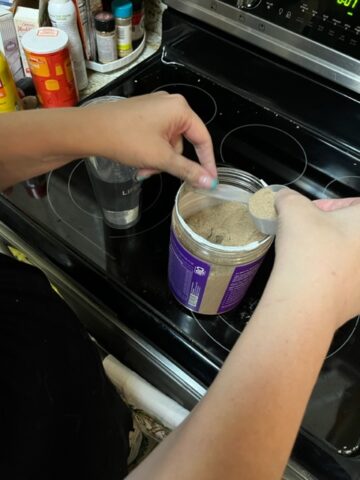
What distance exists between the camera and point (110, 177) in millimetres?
578

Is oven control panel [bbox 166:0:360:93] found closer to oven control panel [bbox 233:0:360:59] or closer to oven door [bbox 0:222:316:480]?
oven control panel [bbox 233:0:360:59]

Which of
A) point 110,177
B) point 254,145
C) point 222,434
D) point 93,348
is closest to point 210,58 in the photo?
point 254,145

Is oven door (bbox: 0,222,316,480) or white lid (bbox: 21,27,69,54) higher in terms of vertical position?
white lid (bbox: 21,27,69,54)

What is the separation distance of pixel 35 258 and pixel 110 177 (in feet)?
0.64

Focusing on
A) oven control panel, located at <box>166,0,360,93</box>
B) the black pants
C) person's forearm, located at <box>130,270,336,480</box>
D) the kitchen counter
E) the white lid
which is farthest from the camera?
the kitchen counter

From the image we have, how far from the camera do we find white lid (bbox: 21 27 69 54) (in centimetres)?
64

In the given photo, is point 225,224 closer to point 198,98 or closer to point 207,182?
point 207,182

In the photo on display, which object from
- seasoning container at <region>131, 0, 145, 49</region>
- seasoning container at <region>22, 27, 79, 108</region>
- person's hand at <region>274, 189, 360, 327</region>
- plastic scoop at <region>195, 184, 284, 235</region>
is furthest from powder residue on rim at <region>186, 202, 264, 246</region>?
seasoning container at <region>131, 0, 145, 49</region>

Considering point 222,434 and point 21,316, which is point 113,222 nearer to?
point 21,316

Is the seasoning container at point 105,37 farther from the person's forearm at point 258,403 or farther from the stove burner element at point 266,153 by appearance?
the person's forearm at point 258,403

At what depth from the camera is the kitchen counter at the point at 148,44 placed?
779 mm

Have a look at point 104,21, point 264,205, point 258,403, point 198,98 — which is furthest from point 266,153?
point 258,403

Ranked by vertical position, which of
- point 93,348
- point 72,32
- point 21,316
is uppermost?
point 72,32

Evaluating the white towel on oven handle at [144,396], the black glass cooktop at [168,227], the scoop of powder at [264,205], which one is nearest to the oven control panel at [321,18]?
the black glass cooktop at [168,227]
